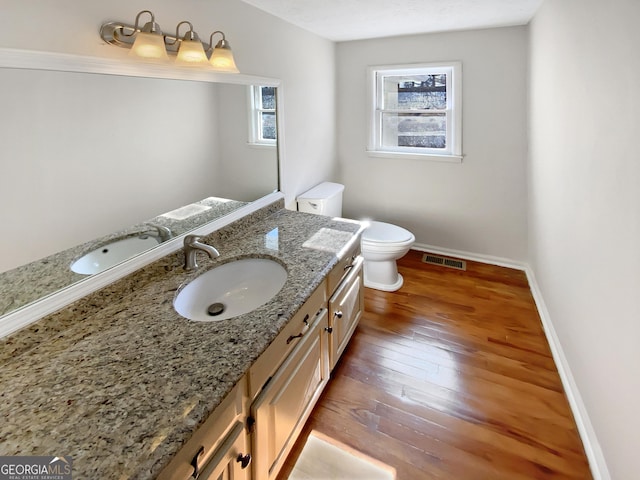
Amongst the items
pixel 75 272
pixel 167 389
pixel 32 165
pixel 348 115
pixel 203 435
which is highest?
pixel 348 115

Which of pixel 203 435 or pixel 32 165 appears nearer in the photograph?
pixel 203 435

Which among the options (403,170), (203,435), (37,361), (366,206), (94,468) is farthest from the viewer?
(366,206)

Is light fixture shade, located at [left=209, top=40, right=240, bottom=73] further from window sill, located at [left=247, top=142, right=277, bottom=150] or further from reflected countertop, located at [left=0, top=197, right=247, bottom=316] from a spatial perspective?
reflected countertop, located at [left=0, top=197, right=247, bottom=316]

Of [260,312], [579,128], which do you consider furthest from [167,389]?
[579,128]

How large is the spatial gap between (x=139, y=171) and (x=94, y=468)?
1074 mm

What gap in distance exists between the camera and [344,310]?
1.94 m

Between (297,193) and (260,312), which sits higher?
(297,193)

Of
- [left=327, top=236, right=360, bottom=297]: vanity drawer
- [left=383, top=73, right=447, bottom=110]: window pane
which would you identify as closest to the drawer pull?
[left=327, top=236, right=360, bottom=297]: vanity drawer

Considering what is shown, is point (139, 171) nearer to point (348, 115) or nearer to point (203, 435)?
point (203, 435)

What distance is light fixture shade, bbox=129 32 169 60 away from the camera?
51.1 inches

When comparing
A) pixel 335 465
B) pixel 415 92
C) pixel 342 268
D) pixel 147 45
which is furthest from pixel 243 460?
pixel 415 92

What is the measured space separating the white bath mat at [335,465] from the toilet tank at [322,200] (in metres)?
1.66

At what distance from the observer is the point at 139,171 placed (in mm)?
1446

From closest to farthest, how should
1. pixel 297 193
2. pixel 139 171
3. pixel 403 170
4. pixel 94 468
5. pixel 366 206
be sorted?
pixel 94 468, pixel 139 171, pixel 297 193, pixel 403 170, pixel 366 206
